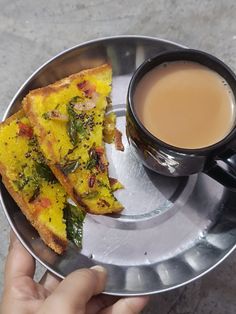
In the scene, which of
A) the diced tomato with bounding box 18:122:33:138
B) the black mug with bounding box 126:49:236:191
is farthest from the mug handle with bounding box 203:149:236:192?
the diced tomato with bounding box 18:122:33:138

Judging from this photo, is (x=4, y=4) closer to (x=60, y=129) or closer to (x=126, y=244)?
(x=60, y=129)

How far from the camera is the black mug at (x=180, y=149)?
664 mm

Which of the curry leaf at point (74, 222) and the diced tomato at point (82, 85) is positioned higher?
the diced tomato at point (82, 85)

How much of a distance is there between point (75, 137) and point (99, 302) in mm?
250

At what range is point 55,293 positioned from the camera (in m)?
0.66

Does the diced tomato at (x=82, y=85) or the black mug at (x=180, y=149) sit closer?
the black mug at (x=180, y=149)

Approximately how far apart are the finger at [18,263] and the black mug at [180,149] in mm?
228

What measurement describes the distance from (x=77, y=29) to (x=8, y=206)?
418 mm

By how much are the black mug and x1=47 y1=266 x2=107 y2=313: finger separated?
0.18 metres

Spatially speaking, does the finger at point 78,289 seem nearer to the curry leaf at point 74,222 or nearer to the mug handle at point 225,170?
the curry leaf at point 74,222

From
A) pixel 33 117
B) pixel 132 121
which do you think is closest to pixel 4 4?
pixel 33 117

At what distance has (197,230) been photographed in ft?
2.60

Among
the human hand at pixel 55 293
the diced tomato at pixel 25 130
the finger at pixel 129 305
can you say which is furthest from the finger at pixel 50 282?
the diced tomato at pixel 25 130

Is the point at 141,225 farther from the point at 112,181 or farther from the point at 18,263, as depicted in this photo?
the point at 18,263
